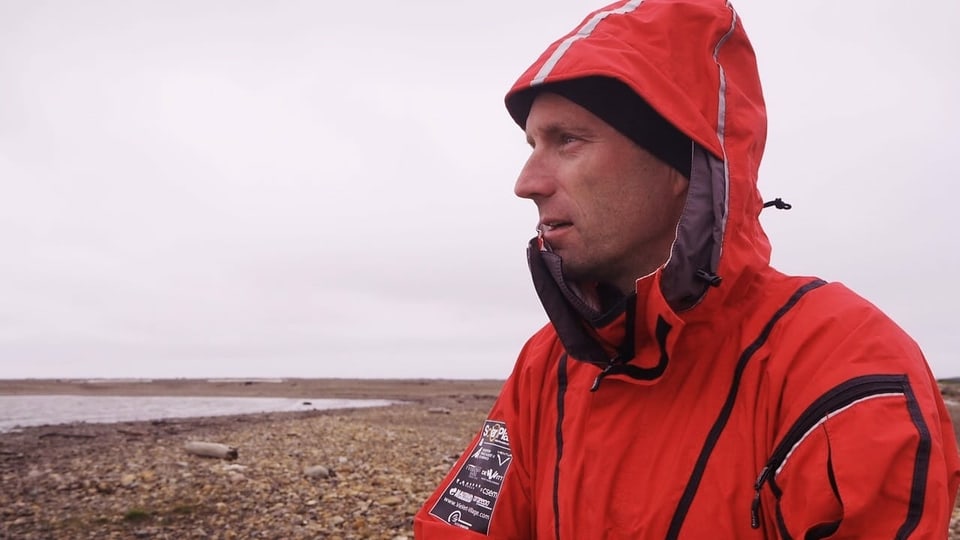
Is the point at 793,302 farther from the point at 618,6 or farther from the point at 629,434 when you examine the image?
the point at 618,6

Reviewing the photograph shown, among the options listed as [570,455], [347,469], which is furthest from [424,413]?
[570,455]

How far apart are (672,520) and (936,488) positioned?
2.41ft

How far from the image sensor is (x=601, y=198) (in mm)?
2584

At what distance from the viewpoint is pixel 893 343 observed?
197cm

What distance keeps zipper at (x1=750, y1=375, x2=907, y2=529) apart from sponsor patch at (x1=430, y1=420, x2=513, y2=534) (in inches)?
46.4

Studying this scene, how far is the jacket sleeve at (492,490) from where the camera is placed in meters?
2.83

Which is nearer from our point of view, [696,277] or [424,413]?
[696,277]

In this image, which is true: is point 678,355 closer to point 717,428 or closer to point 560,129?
point 717,428

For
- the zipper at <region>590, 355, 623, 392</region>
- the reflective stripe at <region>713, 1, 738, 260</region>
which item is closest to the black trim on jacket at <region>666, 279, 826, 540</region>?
the reflective stripe at <region>713, 1, 738, 260</region>

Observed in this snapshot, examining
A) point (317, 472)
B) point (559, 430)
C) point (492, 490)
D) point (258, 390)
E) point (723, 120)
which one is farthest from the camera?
point (258, 390)

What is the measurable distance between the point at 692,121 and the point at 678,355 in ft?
2.82

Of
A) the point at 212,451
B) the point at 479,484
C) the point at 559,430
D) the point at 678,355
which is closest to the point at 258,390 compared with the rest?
the point at 212,451

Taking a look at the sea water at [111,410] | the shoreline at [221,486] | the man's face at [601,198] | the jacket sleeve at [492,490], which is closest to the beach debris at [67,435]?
the shoreline at [221,486]

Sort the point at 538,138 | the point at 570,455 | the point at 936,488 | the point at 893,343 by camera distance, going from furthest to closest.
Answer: the point at 538,138 < the point at 570,455 < the point at 893,343 < the point at 936,488
